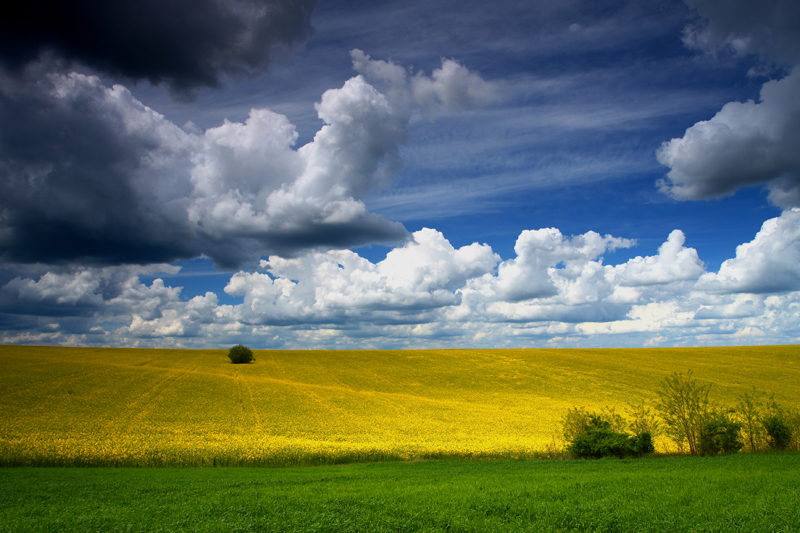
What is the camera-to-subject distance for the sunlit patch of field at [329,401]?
935 inches

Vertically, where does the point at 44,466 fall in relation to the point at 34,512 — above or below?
below

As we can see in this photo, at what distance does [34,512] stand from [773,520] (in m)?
18.2

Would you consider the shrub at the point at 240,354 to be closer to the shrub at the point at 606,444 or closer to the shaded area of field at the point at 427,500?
the shaded area of field at the point at 427,500

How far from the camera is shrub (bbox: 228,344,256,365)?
72250 millimetres

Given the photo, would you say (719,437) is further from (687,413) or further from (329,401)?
(329,401)

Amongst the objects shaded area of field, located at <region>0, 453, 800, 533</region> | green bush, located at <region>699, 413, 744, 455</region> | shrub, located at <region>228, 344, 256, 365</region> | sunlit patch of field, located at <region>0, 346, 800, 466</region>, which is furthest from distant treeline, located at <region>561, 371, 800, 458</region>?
shrub, located at <region>228, 344, 256, 365</region>

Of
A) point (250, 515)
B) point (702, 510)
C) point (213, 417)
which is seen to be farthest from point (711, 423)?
point (213, 417)

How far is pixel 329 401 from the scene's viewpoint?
4281 cm

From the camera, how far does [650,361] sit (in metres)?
69.9

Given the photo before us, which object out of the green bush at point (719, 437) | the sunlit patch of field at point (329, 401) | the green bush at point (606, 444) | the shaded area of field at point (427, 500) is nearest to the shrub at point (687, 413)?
the green bush at point (719, 437)

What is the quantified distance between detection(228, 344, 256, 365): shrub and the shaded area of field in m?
56.5

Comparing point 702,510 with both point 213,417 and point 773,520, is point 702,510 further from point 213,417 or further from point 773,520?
point 213,417

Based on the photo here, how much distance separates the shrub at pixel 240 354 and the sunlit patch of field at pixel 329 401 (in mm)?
2384

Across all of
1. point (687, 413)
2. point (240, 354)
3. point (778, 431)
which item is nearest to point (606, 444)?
point (687, 413)
